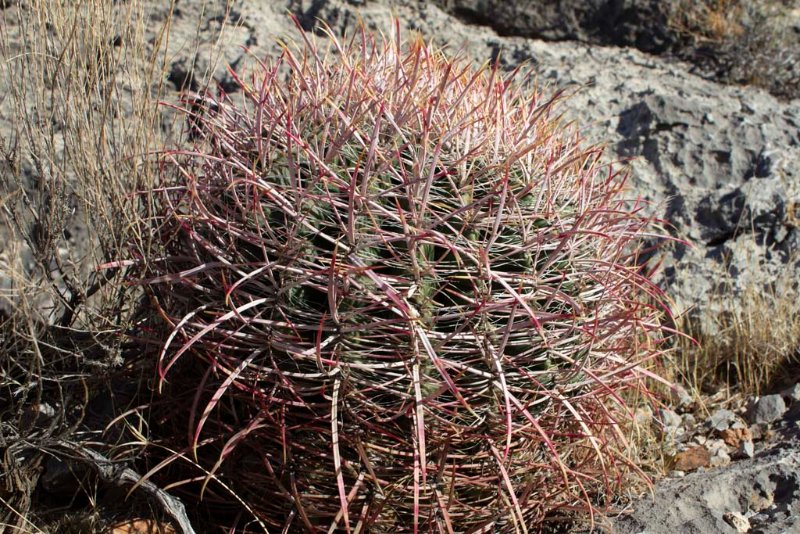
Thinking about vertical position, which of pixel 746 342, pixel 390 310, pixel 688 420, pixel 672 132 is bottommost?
pixel 688 420

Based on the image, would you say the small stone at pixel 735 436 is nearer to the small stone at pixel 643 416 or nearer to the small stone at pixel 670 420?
the small stone at pixel 670 420

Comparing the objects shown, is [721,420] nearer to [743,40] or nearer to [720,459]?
[720,459]

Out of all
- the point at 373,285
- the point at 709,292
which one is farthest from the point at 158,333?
the point at 709,292

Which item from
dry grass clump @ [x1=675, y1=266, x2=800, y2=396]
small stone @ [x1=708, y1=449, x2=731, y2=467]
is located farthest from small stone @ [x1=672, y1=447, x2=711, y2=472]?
dry grass clump @ [x1=675, y1=266, x2=800, y2=396]

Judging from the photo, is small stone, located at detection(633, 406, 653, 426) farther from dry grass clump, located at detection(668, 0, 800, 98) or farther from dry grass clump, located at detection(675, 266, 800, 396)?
dry grass clump, located at detection(668, 0, 800, 98)

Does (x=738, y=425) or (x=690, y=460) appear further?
(x=738, y=425)

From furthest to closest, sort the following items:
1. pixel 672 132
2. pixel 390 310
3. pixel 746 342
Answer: pixel 672 132
pixel 746 342
pixel 390 310

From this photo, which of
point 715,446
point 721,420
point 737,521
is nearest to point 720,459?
point 715,446
